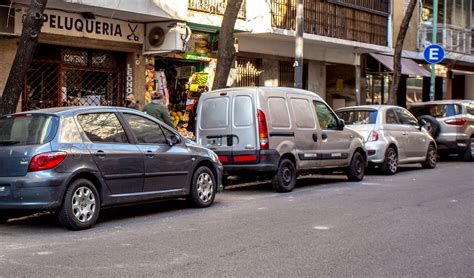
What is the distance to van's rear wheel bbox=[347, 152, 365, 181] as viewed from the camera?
14.1 m

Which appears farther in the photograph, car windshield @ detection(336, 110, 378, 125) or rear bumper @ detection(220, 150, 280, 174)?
car windshield @ detection(336, 110, 378, 125)

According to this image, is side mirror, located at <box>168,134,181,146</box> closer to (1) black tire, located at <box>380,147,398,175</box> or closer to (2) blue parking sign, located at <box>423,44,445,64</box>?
(1) black tire, located at <box>380,147,398,175</box>

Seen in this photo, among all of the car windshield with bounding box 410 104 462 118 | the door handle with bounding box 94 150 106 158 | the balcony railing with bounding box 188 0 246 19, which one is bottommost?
the door handle with bounding box 94 150 106 158

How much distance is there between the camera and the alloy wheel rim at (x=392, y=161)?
15612 millimetres

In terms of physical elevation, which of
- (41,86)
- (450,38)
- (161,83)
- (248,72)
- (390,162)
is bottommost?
(390,162)

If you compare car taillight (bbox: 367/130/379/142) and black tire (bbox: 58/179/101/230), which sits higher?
car taillight (bbox: 367/130/379/142)

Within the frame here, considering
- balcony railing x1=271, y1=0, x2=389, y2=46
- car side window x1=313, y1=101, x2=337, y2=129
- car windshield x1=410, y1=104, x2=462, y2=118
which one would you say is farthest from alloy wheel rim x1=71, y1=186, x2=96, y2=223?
car windshield x1=410, y1=104, x2=462, y2=118

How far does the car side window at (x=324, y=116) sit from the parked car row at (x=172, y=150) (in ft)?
0.07

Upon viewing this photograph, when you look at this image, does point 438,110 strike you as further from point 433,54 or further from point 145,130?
point 145,130

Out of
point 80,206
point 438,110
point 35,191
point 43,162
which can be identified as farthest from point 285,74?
point 35,191

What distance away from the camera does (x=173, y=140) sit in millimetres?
10070

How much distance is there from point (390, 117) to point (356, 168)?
2241mm

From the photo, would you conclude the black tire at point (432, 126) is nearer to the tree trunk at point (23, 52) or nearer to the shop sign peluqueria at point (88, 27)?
the shop sign peluqueria at point (88, 27)

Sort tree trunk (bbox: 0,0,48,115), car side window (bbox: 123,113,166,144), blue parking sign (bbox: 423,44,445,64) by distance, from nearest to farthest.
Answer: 1. car side window (bbox: 123,113,166,144)
2. tree trunk (bbox: 0,0,48,115)
3. blue parking sign (bbox: 423,44,445,64)
